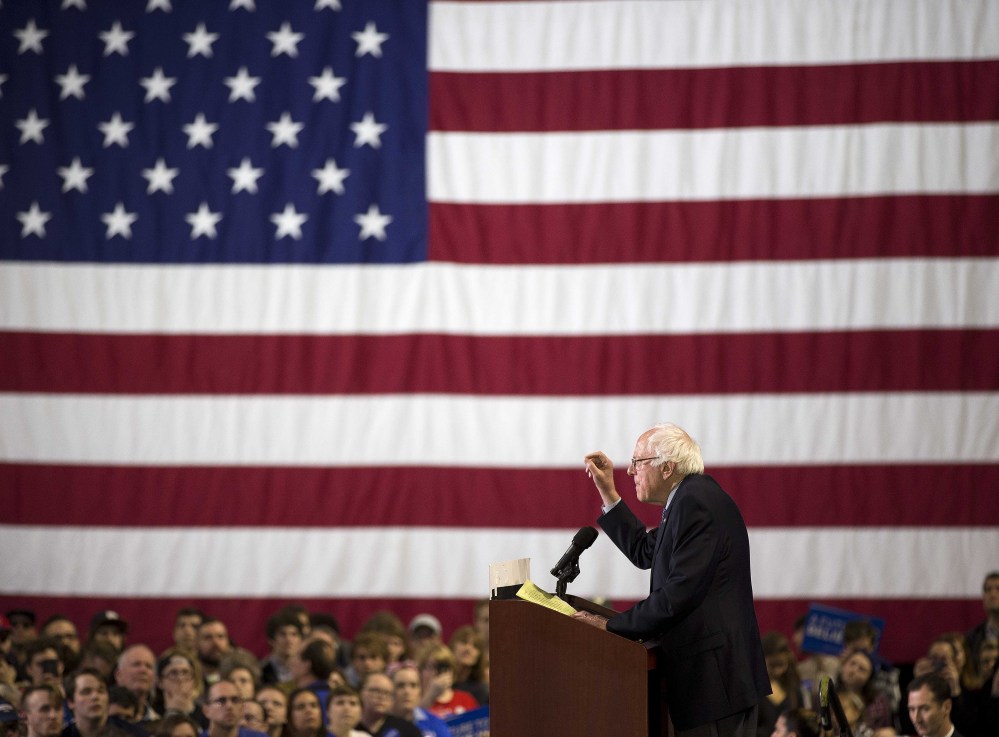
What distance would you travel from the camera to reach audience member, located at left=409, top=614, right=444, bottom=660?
7.84 metres

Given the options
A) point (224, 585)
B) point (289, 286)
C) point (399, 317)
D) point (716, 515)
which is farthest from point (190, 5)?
point (716, 515)

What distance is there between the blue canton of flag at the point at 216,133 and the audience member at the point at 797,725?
193 inches

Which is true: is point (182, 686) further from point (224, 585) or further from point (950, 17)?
point (950, 17)

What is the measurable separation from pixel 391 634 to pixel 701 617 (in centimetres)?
418

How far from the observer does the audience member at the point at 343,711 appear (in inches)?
226

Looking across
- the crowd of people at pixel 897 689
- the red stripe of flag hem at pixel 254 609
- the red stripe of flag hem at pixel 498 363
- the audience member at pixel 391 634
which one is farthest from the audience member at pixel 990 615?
the audience member at pixel 391 634

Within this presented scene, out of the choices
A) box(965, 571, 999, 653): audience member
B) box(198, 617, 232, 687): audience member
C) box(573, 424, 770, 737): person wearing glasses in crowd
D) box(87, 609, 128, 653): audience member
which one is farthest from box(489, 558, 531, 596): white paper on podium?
box(965, 571, 999, 653): audience member

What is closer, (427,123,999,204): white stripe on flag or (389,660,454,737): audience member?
(389,660,454,737): audience member

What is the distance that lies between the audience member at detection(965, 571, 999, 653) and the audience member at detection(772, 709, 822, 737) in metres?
2.68

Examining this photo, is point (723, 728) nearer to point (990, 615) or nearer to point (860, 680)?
point (860, 680)

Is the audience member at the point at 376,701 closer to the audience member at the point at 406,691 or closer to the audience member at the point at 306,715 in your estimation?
the audience member at the point at 406,691

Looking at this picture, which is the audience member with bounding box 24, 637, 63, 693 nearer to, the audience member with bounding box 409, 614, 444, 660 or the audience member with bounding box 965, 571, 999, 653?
the audience member with bounding box 409, 614, 444, 660

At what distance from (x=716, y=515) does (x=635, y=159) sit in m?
5.84

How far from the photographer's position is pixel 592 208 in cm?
928
